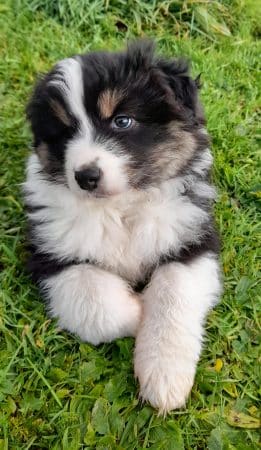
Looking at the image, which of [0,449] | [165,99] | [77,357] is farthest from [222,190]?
[0,449]

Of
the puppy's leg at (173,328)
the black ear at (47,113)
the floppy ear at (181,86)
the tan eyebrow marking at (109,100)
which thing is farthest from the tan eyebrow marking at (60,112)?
the puppy's leg at (173,328)

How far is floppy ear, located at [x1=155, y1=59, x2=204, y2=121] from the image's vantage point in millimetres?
3232

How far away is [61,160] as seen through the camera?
11.0 feet

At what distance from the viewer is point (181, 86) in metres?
3.25

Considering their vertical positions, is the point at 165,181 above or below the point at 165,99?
below

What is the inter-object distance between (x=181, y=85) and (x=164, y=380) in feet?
5.32

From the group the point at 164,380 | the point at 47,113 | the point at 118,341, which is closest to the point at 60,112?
the point at 47,113

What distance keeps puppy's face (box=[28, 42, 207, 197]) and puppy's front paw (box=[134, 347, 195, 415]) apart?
95 centimetres

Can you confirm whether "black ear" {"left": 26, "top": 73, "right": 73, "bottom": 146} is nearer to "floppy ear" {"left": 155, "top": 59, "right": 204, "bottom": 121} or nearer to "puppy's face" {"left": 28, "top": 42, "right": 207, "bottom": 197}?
"puppy's face" {"left": 28, "top": 42, "right": 207, "bottom": 197}

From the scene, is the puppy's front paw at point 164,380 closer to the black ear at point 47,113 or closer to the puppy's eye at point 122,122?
the puppy's eye at point 122,122

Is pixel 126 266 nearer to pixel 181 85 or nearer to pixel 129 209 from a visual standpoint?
pixel 129 209

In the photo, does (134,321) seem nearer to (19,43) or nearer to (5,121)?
(5,121)

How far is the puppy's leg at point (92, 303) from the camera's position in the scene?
10.8 feet

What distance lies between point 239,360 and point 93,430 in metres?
0.96
